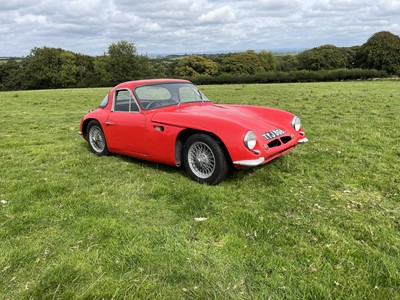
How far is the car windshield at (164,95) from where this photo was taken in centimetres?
626

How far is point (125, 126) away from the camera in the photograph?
246 inches

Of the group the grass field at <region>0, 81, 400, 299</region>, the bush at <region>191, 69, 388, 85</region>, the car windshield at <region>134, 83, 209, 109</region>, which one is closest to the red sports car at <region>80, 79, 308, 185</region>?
the car windshield at <region>134, 83, 209, 109</region>

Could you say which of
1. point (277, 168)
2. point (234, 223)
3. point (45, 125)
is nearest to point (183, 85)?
point (277, 168)

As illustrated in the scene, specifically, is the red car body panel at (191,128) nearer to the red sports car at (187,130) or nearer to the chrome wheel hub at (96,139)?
the red sports car at (187,130)

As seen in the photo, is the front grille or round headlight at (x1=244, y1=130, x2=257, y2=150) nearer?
round headlight at (x1=244, y1=130, x2=257, y2=150)

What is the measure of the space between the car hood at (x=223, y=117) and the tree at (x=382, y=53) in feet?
164

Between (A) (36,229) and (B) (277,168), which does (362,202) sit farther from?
(A) (36,229)

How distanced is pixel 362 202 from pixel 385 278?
5.27 ft

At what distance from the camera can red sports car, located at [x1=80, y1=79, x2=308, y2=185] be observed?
194 inches

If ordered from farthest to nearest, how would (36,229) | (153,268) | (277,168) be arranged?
(277,168) → (36,229) → (153,268)

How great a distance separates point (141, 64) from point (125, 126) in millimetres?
64816

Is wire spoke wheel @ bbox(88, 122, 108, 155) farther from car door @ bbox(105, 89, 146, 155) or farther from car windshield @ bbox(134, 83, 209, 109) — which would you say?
car windshield @ bbox(134, 83, 209, 109)

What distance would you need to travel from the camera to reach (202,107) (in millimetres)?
6094

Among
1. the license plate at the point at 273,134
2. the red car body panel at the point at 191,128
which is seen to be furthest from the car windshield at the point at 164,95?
the license plate at the point at 273,134
